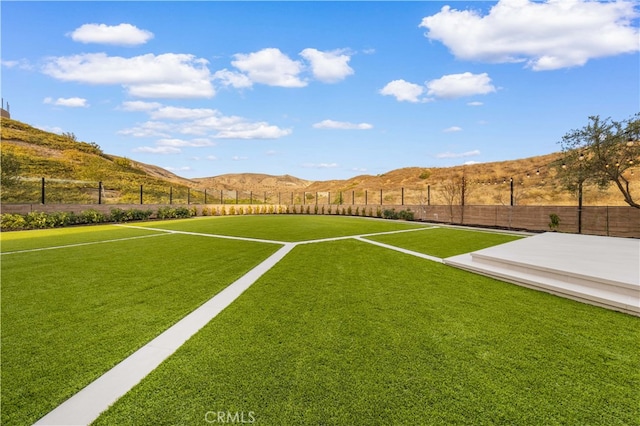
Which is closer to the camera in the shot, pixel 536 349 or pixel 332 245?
pixel 536 349

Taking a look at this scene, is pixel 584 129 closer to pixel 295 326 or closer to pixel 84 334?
pixel 295 326

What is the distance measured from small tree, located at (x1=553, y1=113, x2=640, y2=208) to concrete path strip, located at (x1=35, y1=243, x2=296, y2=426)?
14.2m

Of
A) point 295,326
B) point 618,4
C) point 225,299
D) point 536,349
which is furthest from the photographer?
point 618,4

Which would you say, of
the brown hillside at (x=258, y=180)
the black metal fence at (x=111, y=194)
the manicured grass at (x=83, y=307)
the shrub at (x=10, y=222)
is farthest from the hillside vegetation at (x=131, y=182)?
the brown hillside at (x=258, y=180)

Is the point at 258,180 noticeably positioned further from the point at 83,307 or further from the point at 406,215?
the point at 83,307

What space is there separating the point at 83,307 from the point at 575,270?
7513 millimetres

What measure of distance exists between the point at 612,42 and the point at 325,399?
52.1ft

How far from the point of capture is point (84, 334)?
2986 mm

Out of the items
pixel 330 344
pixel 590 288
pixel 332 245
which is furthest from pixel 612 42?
pixel 330 344

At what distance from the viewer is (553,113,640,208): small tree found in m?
10.6

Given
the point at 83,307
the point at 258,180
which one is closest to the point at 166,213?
the point at 83,307

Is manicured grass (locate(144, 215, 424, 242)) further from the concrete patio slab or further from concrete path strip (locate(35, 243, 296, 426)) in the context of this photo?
concrete path strip (locate(35, 243, 296, 426))

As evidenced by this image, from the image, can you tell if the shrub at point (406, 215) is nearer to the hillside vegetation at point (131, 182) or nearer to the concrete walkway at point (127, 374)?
the hillside vegetation at point (131, 182)

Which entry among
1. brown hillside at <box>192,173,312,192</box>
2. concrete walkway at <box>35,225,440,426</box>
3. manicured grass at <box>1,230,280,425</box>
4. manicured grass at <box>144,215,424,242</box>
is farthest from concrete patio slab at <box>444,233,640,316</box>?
brown hillside at <box>192,173,312,192</box>
